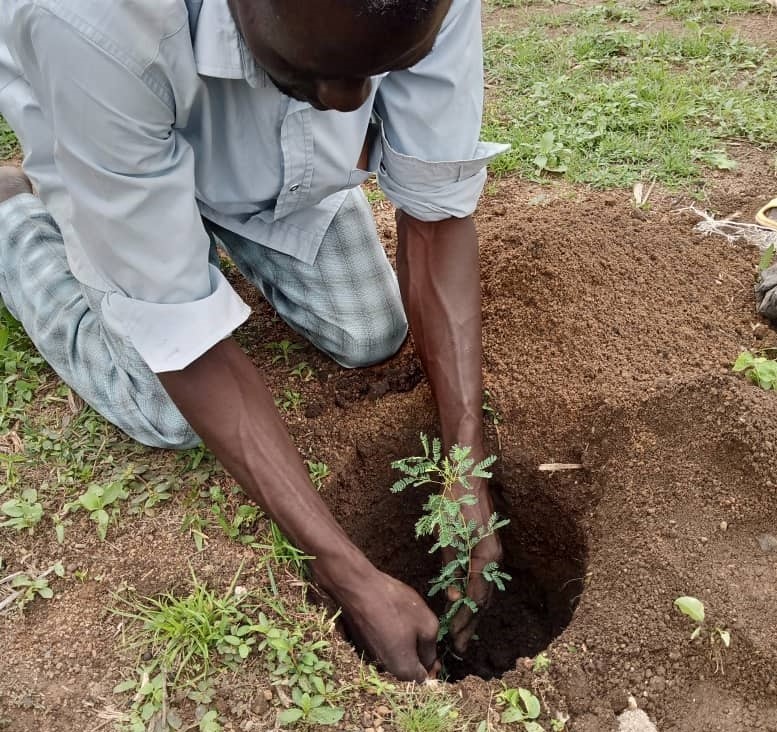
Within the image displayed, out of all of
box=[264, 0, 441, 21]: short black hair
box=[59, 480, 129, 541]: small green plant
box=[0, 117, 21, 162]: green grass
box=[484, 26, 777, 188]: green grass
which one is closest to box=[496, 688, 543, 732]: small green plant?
box=[59, 480, 129, 541]: small green plant

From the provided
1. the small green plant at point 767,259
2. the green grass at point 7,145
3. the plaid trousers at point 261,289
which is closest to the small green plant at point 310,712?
the plaid trousers at point 261,289

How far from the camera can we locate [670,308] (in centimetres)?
252

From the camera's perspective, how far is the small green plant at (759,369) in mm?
2205

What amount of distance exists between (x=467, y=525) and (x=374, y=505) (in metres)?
0.46

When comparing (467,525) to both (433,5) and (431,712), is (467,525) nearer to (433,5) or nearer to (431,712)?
(431,712)

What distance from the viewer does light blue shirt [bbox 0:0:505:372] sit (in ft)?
5.11

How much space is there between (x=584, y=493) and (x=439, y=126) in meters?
1.04

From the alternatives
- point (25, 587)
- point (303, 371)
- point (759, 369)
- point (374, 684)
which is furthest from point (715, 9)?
point (25, 587)

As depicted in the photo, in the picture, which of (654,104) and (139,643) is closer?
(139,643)

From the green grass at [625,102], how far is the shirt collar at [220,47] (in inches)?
74.3

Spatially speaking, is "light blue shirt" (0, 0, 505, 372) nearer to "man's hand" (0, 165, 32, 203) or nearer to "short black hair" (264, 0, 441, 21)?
"short black hair" (264, 0, 441, 21)

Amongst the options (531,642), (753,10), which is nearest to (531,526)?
(531,642)

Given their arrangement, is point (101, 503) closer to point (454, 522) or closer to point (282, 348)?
point (282, 348)

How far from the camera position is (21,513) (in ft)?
7.28
